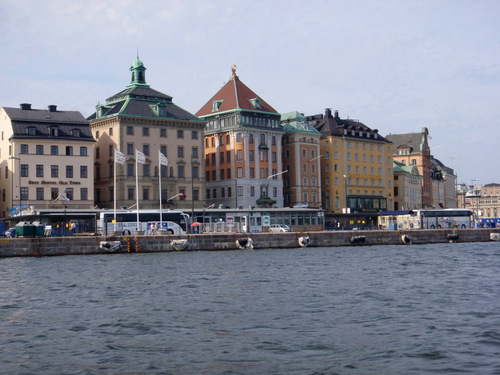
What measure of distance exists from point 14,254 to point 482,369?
6102cm

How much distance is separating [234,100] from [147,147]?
2507cm

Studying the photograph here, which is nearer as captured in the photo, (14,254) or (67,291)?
(67,291)

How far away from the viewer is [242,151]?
142 metres

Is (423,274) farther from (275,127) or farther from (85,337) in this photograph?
(275,127)

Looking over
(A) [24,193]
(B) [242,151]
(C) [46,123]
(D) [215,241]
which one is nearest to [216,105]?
(B) [242,151]

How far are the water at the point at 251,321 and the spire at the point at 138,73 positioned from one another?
8353 centimetres

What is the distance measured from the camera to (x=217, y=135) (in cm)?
14550

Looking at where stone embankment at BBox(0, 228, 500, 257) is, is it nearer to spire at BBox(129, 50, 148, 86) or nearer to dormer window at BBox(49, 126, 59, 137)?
dormer window at BBox(49, 126, 59, 137)

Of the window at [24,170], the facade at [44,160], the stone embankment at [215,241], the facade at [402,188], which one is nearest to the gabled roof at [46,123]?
the facade at [44,160]

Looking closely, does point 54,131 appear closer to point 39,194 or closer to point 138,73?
point 39,194

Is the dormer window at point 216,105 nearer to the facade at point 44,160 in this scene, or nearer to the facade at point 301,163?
the facade at point 301,163

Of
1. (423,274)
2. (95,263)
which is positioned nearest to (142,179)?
(95,263)

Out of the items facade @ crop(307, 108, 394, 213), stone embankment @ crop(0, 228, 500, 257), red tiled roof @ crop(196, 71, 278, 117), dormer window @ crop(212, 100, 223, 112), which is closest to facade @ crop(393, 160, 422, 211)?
facade @ crop(307, 108, 394, 213)

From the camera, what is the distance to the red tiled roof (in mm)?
145212
